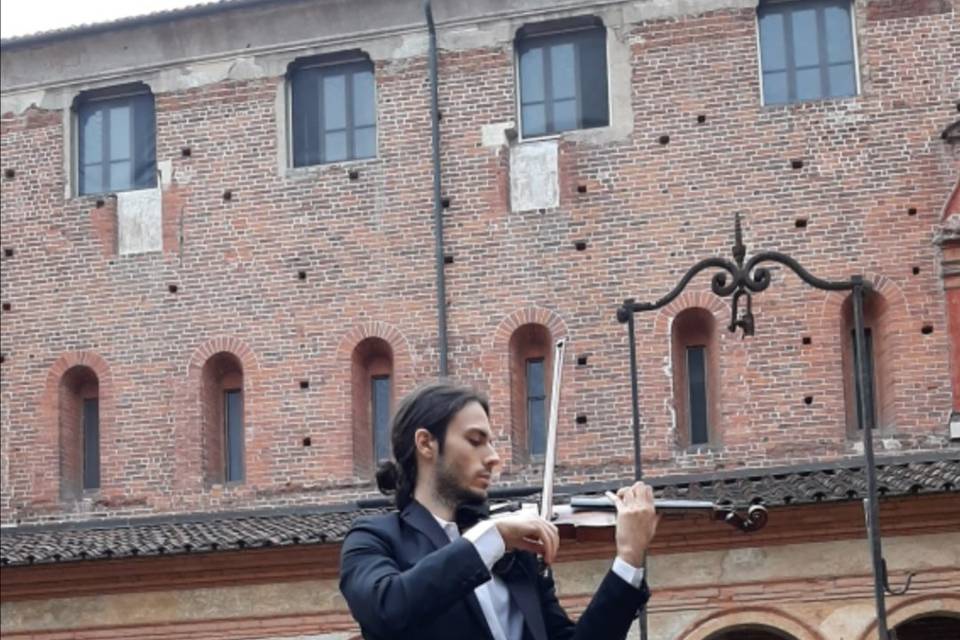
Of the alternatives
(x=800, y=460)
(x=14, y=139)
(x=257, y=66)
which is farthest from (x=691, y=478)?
(x=14, y=139)

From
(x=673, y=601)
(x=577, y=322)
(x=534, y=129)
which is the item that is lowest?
(x=673, y=601)

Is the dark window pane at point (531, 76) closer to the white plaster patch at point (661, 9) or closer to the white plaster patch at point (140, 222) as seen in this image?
the white plaster patch at point (661, 9)

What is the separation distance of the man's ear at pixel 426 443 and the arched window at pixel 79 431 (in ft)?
62.5

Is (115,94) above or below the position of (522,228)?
above

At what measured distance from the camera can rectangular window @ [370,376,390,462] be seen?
23484 mm

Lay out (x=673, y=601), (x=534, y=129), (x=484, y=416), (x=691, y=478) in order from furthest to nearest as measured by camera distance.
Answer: (x=534, y=129)
(x=691, y=478)
(x=673, y=601)
(x=484, y=416)

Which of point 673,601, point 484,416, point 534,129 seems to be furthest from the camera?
point 534,129

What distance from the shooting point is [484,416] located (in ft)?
18.4

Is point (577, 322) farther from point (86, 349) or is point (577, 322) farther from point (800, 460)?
point (86, 349)

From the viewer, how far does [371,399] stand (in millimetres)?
23625

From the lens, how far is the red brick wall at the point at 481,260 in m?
22.0

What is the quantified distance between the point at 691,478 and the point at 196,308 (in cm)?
582

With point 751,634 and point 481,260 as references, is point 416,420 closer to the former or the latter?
point 751,634

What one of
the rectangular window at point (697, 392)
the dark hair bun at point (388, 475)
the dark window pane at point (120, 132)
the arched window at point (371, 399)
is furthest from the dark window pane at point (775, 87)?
the dark hair bun at point (388, 475)
